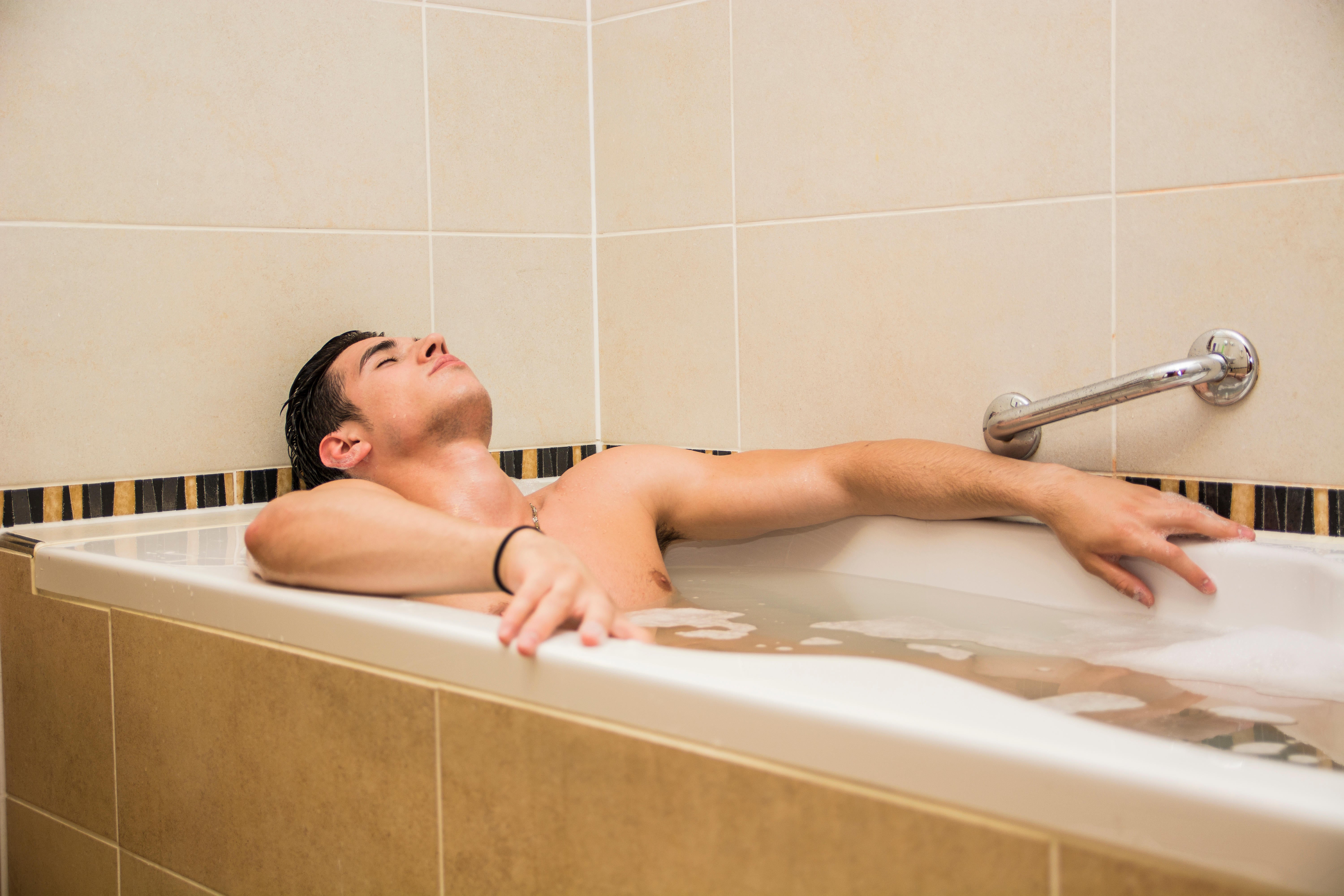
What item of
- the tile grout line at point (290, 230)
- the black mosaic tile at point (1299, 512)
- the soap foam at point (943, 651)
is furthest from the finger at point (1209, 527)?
the tile grout line at point (290, 230)

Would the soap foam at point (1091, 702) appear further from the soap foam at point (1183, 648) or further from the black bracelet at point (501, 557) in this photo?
the black bracelet at point (501, 557)

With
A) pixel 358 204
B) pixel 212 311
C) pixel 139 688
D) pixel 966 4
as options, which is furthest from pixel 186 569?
pixel 966 4

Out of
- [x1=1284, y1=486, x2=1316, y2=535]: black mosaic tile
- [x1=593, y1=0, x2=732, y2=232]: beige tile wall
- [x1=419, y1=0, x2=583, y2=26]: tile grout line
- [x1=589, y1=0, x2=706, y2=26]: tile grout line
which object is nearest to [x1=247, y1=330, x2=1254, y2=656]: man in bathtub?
[x1=1284, y1=486, x2=1316, y2=535]: black mosaic tile

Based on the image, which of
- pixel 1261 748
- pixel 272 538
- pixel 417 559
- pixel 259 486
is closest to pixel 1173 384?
pixel 1261 748

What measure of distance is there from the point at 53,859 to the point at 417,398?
0.75 metres

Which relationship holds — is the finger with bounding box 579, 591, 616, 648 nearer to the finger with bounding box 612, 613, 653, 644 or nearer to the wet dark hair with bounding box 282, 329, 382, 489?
the finger with bounding box 612, 613, 653, 644

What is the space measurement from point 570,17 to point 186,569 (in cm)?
132

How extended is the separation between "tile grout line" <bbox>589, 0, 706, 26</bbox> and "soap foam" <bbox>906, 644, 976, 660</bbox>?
1220mm

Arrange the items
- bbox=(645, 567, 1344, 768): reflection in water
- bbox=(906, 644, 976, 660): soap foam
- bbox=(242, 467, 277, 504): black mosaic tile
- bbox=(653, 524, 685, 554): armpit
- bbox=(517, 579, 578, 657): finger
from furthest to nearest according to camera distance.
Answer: bbox=(242, 467, 277, 504): black mosaic tile
bbox=(653, 524, 685, 554): armpit
bbox=(906, 644, 976, 660): soap foam
bbox=(645, 567, 1344, 768): reflection in water
bbox=(517, 579, 578, 657): finger

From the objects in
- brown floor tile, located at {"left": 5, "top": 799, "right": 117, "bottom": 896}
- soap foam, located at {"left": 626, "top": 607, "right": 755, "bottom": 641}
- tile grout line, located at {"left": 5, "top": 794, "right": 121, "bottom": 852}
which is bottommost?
brown floor tile, located at {"left": 5, "top": 799, "right": 117, "bottom": 896}

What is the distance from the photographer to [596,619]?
858 mm

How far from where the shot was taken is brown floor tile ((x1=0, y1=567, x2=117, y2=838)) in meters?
1.26

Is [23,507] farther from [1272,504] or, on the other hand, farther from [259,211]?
[1272,504]

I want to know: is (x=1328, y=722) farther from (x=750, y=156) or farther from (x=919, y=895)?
(x=750, y=156)
